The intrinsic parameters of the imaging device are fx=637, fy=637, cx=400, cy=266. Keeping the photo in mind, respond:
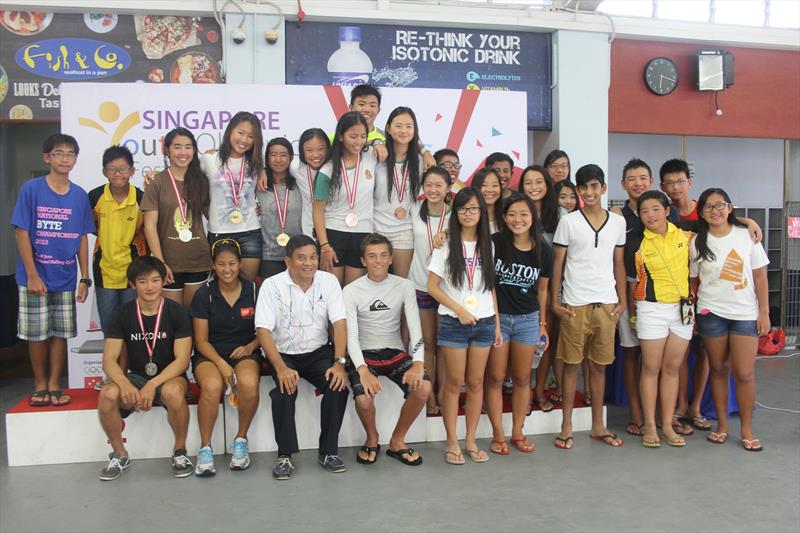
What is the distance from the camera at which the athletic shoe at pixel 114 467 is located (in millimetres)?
3070

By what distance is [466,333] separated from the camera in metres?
3.26

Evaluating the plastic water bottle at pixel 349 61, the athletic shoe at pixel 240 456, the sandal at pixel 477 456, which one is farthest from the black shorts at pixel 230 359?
the plastic water bottle at pixel 349 61

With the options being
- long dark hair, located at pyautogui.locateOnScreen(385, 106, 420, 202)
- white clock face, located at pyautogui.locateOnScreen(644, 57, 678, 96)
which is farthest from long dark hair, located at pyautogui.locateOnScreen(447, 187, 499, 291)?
white clock face, located at pyautogui.locateOnScreen(644, 57, 678, 96)

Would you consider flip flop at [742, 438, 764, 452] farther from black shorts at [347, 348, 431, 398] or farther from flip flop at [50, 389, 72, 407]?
flip flop at [50, 389, 72, 407]

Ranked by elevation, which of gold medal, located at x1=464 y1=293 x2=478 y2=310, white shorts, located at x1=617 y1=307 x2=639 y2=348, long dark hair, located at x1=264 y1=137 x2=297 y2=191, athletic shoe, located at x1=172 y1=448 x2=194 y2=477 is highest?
long dark hair, located at x1=264 y1=137 x2=297 y2=191

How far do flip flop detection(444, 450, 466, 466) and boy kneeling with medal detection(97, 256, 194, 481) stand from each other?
1.28m

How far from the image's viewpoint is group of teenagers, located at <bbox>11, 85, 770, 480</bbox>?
325 centimetres

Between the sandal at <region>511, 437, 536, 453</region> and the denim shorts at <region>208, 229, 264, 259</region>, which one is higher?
the denim shorts at <region>208, 229, 264, 259</region>

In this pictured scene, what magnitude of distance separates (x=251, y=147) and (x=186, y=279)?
833 millimetres

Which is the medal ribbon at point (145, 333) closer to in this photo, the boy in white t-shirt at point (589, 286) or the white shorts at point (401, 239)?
the white shorts at point (401, 239)

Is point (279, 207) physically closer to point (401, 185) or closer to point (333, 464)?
point (401, 185)

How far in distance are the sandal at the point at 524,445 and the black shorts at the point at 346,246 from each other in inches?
51.9

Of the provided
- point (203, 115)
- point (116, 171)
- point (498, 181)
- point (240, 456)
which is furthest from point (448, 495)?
point (203, 115)

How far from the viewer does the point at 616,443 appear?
11.5ft
